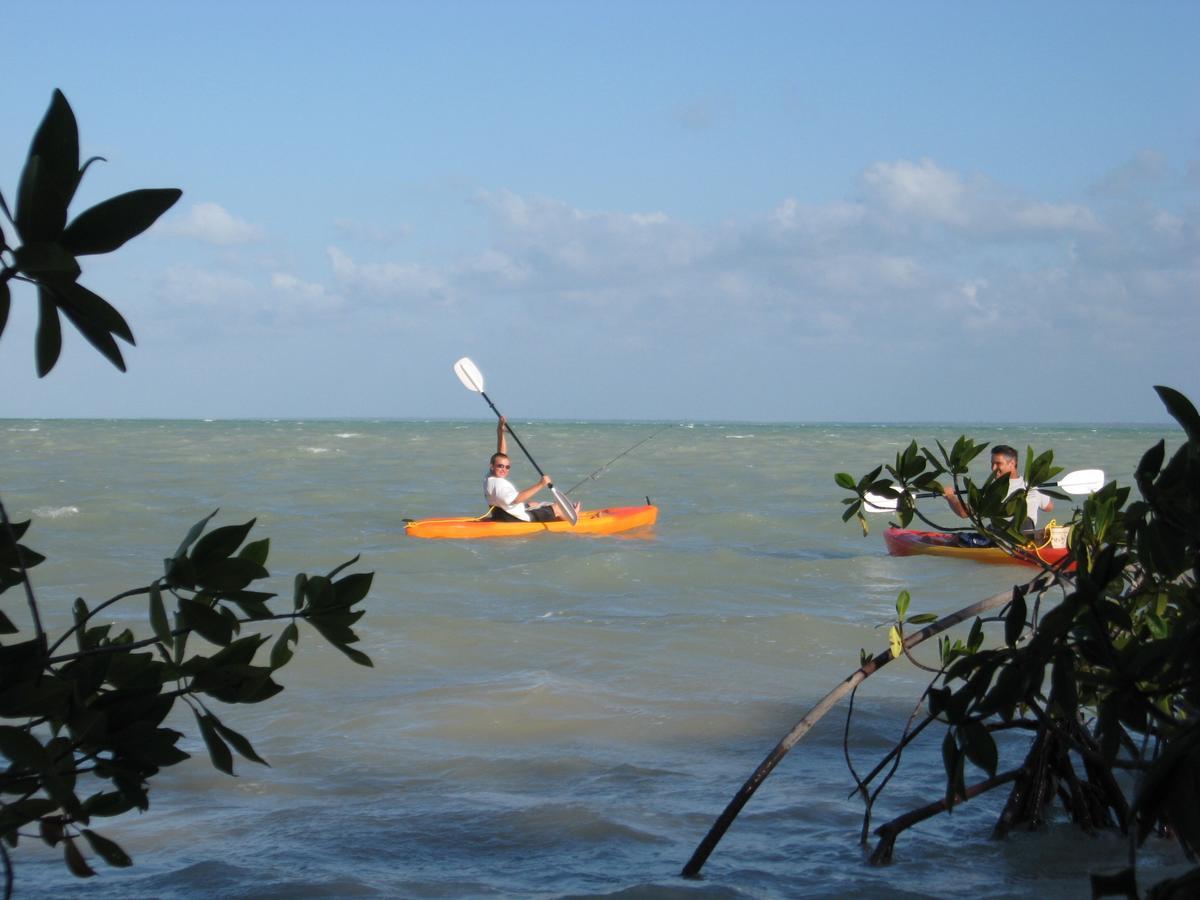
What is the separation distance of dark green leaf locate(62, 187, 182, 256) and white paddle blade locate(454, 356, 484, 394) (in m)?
14.4

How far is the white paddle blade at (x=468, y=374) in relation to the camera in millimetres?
15777

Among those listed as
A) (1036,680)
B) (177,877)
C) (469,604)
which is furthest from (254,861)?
(469,604)

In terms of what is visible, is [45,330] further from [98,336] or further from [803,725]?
[803,725]

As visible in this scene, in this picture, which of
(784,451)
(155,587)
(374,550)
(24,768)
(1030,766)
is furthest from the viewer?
(784,451)

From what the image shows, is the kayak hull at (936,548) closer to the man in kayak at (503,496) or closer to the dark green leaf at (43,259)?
the man in kayak at (503,496)

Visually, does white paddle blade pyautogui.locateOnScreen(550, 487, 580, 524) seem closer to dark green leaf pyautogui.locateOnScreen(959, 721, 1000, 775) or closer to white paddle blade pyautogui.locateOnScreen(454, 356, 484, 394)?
white paddle blade pyautogui.locateOnScreen(454, 356, 484, 394)

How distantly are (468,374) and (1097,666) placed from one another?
13.9m

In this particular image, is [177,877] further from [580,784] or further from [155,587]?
[155,587]

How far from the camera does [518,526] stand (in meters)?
13.9

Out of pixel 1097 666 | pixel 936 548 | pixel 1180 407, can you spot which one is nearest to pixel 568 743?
pixel 1097 666

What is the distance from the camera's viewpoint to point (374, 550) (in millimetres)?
12516

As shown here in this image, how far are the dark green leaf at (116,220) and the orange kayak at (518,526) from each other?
12.3 metres

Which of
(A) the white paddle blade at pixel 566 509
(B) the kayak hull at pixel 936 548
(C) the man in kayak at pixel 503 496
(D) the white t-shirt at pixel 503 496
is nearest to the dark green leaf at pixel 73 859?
(B) the kayak hull at pixel 936 548

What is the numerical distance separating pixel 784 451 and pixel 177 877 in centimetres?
3557
